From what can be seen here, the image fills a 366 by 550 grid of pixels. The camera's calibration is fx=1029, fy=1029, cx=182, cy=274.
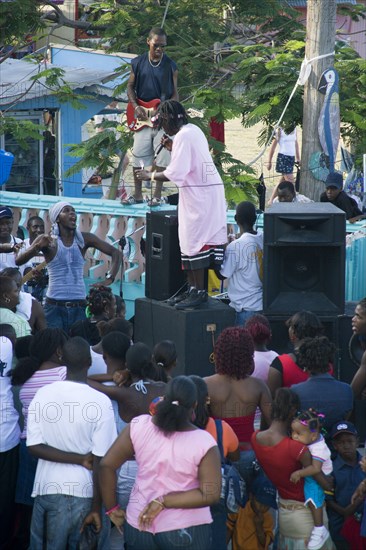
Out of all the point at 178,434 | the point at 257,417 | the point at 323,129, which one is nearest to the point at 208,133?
the point at 323,129

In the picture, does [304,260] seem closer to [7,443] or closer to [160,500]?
[7,443]

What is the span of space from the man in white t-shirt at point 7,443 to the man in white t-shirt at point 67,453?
0.48m

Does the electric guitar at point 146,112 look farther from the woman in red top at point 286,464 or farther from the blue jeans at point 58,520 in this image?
the blue jeans at point 58,520

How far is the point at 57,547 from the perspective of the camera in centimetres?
538

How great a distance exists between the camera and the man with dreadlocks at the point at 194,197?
7.77 metres

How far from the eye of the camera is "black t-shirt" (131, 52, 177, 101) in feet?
33.2

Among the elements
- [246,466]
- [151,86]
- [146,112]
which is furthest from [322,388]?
[151,86]

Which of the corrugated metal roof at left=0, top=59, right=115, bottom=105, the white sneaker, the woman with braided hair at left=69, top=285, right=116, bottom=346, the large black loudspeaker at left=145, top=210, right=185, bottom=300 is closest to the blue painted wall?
the corrugated metal roof at left=0, top=59, right=115, bottom=105

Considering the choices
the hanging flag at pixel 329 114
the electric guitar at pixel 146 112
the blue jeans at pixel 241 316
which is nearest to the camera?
the blue jeans at pixel 241 316

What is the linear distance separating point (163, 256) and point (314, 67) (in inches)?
144

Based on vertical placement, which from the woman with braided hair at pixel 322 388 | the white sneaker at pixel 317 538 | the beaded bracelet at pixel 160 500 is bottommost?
the white sneaker at pixel 317 538

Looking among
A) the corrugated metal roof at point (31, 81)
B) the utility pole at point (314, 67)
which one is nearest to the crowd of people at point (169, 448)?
the utility pole at point (314, 67)

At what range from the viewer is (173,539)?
16.0ft

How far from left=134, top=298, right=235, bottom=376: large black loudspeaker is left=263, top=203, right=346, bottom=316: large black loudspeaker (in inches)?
15.3
